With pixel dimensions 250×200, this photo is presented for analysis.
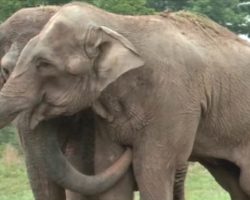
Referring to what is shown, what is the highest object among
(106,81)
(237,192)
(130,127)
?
(106,81)

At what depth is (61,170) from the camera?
19.0 ft

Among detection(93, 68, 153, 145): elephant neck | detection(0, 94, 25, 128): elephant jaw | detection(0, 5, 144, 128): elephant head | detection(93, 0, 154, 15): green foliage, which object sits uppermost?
detection(0, 5, 144, 128): elephant head

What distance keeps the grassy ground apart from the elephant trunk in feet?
18.8

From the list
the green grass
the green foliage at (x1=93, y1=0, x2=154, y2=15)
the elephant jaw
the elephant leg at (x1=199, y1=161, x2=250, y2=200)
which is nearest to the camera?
the elephant jaw

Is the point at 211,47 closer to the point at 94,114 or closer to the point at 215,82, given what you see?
the point at 215,82

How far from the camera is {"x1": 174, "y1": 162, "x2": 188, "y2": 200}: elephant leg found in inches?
246

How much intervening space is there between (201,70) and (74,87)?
88cm

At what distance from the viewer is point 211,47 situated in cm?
626

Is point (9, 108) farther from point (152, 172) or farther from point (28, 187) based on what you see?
point (28, 187)

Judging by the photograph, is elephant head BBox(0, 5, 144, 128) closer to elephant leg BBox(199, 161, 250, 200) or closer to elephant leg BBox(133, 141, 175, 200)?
elephant leg BBox(133, 141, 175, 200)

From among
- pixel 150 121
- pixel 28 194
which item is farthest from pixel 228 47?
pixel 28 194

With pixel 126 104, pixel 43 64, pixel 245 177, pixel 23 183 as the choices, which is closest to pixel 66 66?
pixel 43 64

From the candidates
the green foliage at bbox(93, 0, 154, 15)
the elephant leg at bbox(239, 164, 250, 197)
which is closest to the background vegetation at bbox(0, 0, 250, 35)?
the green foliage at bbox(93, 0, 154, 15)

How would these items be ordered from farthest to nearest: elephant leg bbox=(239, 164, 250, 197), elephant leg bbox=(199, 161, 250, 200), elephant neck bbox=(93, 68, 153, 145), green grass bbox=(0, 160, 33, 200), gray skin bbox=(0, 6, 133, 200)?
green grass bbox=(0, 160, 33, 200) < elephant leg bbox=(199, 161, 250, 200) < elephant leg bbox=(239, 164, 250, 197) < gray skin bbox=(0, 6, 133, 200) < elephant neck bbox=(93, 68, 153, 145)
